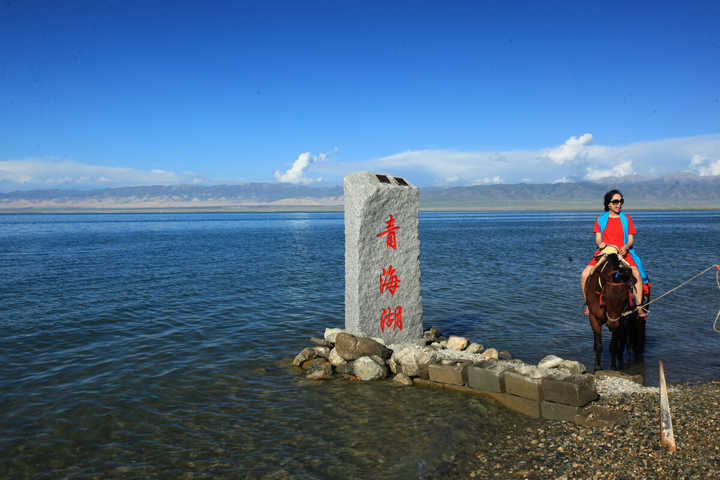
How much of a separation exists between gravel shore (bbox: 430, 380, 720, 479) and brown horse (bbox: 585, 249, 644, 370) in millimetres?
1662

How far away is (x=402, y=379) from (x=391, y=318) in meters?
1.86

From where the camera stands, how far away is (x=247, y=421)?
21.2 ft

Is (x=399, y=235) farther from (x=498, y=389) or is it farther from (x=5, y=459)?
(x=5, y=459)

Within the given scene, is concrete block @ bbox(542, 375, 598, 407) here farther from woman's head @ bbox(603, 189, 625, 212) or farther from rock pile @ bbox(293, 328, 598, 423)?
woman's head @ bbox(603, 189, 625, 212)

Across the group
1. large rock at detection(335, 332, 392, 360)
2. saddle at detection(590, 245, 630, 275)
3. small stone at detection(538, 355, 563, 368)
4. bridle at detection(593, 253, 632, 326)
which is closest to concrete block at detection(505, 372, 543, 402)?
small stone at detection(538, 355, 563, 368)

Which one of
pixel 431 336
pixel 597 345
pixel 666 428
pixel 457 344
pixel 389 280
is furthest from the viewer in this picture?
pixel 431 336

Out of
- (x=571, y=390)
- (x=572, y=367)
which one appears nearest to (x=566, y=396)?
(x=571, y=390)

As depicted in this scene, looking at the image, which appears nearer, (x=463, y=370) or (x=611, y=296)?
(x=463, y=370)

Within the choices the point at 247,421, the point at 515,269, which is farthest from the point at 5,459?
the point at 515,269

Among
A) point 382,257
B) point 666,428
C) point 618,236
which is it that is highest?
point 618,236

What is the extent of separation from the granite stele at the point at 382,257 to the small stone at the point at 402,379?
142 cm

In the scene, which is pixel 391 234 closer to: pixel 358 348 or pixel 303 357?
pixel 358 348

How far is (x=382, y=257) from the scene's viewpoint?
→ 925cm

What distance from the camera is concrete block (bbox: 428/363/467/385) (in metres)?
7.36
